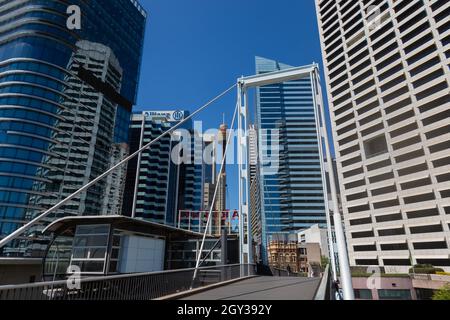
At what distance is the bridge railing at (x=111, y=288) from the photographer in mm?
4590

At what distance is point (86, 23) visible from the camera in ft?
214

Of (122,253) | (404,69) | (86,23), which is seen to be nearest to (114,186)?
(86,23)

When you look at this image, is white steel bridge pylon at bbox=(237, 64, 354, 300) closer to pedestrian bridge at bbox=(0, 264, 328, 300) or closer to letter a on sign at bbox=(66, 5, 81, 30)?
pedestrian bridge at bbox=(0, 264, 328, 300)

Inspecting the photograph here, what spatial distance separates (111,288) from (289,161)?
11397 cm

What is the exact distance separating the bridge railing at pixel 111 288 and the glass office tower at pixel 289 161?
313ft

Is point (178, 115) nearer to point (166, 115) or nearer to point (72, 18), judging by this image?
point (166, 115)

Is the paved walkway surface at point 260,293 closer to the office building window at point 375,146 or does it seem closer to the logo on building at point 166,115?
the office building window at point 375,146

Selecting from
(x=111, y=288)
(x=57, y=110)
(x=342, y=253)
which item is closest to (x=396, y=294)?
(x=342, y=253)

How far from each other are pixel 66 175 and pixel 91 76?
83.2ft

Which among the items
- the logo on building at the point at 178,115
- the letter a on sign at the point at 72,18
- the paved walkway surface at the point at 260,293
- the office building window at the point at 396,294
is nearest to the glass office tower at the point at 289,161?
the logo on building at the point at 178,115

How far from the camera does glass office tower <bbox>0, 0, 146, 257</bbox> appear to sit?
156 ft

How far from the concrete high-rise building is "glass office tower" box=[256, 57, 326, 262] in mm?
47239

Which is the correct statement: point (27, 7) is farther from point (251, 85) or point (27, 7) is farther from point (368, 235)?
point (368, 235)

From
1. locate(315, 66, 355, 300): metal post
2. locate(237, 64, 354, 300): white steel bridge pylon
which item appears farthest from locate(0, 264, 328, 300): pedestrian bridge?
locate(237, 64, 354, 300): white steel bridge pylon
